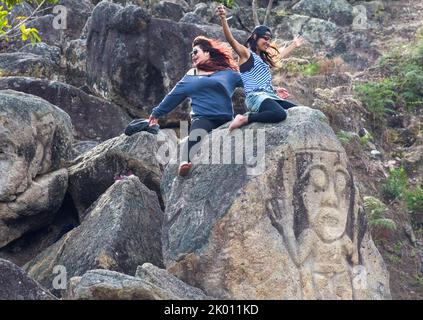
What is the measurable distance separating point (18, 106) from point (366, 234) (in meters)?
5.40

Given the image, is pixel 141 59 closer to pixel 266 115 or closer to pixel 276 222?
pixel 266 115

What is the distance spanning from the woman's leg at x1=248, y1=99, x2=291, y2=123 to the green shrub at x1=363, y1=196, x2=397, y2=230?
14.2 feet

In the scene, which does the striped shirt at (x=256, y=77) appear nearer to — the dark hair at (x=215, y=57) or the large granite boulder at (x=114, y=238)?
the dark hair at (x=215, y=57)

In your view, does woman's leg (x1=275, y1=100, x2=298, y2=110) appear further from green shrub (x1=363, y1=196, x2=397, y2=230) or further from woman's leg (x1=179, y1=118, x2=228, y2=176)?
green shrub (x1=363, y1=196, x2=397, y2=230)

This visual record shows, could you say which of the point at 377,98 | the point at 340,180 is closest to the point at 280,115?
the point at 340,180

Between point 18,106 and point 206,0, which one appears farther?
point 206,0

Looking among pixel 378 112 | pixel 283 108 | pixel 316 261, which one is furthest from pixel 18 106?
pixel 378 112

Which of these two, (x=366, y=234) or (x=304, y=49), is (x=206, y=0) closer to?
(x=304, y=49)

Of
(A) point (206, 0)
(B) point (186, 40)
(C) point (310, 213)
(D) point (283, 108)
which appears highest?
(A) point (206, 0)

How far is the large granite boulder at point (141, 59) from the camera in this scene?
17.7 meters

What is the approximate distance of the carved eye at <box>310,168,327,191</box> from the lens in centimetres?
1070

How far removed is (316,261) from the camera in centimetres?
1050

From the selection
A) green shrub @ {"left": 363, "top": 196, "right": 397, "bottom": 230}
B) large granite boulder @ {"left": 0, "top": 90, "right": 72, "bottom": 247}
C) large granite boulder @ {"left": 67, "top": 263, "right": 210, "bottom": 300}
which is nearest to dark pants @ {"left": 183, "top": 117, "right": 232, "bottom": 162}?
large granite boulder @ {"left": 67, "top": 263, "right": 210, "bottom": 300}

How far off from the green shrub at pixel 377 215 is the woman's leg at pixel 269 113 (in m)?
4.33
